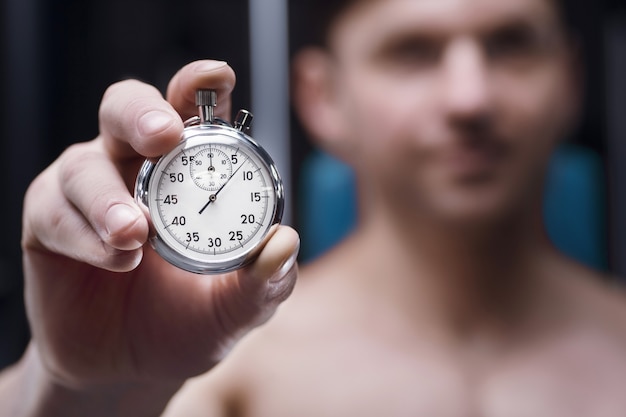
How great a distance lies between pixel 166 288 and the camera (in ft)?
2.80

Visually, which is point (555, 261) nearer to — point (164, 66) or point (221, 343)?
point (221, 343)

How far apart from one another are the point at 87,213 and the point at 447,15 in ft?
2.84

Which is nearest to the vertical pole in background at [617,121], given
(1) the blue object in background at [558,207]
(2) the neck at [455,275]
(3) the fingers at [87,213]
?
(1) the blue object in background at [558,207]

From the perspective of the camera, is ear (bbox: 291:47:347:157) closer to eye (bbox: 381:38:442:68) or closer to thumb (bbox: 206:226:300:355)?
eye (bbox: 381:38:442:68)

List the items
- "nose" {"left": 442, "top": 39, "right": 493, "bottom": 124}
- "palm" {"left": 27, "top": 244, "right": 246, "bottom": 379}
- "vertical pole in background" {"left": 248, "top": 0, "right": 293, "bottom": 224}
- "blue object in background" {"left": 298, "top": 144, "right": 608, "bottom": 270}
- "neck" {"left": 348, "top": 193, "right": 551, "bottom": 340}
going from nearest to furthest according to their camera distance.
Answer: "palm" {"left": 27, "top": 244, "right": 246, "bottom": 379}
"nose" {"left": 442, "top": 39, "right": 493, "bottom": 124}
"neck" {"left": 348, "top": 193, "right": 551, "bottom": 340}
"blue object in background" {"left": 298, "top": 144, "right": 608, "bottom": 270}
"vertical pole in background" {"left": 248, "top": 0, "right": 293, "bottom": 224}

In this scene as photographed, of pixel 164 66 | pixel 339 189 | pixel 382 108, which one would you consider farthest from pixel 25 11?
pixel 382 108

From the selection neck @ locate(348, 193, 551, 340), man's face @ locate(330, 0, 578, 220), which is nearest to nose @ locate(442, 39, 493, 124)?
man's face @ locate(330, 0, 578, 220)

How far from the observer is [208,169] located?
2.28 ft

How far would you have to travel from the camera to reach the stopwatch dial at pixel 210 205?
27.0 inches

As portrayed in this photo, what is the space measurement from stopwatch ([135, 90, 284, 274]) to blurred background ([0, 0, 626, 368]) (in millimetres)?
1341

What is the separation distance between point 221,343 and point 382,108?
661mm

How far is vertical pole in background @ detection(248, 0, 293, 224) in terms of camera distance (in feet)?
Result: 7.16

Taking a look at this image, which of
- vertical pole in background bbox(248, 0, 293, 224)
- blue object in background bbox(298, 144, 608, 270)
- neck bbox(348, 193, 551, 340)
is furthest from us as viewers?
vertical pole in background bbox(248, 0, 293, 224)

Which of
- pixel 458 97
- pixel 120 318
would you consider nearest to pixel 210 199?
pixel 120 318
